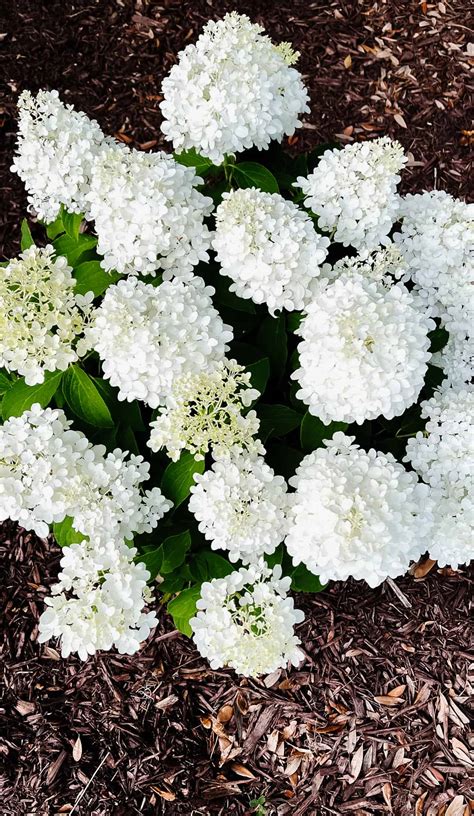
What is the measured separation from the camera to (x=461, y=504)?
177 centimetres

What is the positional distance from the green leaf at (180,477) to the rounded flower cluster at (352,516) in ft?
0.86

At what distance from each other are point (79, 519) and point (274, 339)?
695 millimetres

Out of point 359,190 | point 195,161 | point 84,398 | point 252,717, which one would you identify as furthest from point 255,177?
point 252,717

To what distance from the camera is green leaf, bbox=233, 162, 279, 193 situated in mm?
1955

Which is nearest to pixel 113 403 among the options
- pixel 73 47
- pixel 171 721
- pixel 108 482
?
pixel 108 482

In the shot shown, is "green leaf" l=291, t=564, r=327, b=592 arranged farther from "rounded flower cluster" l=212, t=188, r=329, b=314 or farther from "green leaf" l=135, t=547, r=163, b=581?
"rounded flower cluster" l=212, t=188, r=329, b=314

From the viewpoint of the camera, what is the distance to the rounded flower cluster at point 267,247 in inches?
64.1

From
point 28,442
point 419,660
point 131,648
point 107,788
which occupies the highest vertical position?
point 28,442

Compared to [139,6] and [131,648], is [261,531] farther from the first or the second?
[139,6]

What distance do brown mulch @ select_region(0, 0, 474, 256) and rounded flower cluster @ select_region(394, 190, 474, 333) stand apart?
5.80 feet

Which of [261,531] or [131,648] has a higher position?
[261,531]

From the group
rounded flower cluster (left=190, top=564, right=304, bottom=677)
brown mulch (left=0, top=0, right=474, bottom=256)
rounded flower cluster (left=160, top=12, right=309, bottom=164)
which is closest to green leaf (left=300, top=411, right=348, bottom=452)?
rounded flower cluster (left=190, top=564, right=304, bottom=677)

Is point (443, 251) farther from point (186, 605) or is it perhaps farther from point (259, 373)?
point (186, 605)

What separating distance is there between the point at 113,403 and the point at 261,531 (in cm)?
54
